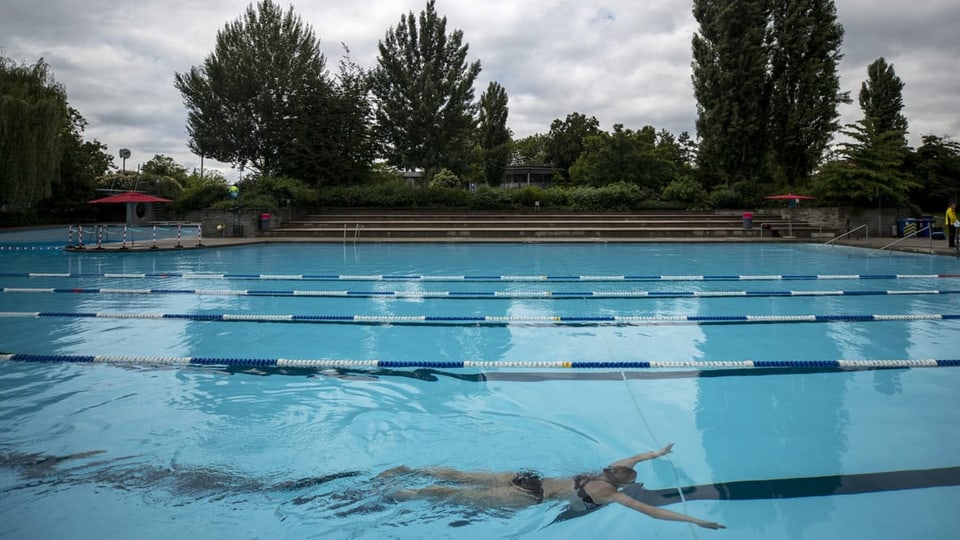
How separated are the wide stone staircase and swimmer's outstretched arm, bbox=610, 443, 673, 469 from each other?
1737cm

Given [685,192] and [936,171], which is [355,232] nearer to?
[685,192]

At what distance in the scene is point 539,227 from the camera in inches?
906

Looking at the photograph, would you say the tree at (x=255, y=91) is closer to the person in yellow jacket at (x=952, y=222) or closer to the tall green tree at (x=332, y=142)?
the tall green tree at (x=332, y=142)

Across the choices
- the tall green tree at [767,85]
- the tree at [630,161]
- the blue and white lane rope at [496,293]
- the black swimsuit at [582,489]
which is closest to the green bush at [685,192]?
the tall green tree at [767,85]

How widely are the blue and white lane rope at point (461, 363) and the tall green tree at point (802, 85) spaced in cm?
2466

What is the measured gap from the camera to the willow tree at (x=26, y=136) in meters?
19.6

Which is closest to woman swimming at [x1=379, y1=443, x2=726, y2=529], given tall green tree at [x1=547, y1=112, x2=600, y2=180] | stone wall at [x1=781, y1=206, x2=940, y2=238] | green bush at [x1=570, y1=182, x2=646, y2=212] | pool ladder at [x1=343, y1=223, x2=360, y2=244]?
pool ladder at [x1=343, y1=223, x2=360, y2=244]

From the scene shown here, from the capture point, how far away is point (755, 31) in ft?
84.4

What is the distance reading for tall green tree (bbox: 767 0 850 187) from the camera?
2522 cm

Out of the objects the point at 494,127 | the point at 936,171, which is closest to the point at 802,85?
the point at 936,171

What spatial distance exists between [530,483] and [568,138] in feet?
164

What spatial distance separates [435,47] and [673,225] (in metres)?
15.6

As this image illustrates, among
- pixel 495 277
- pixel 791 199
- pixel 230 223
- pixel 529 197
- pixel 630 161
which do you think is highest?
pixel 630 161

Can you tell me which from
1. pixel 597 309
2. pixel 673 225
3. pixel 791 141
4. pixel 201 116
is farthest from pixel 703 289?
pixel 201 116
